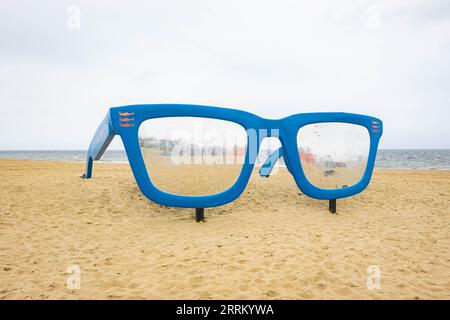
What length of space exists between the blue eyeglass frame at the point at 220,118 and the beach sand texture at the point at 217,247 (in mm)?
363

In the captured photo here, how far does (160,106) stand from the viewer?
2.59 meters

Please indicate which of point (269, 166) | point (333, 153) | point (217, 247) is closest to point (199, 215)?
point (217, 247)

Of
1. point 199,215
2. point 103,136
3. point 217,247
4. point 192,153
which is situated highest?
point 103,136

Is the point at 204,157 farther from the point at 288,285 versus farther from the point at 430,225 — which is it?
the point at 430,225

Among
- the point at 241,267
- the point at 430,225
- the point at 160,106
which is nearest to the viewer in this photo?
the point at 241,267

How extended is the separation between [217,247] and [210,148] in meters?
0.96

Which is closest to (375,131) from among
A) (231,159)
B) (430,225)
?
(430,225)

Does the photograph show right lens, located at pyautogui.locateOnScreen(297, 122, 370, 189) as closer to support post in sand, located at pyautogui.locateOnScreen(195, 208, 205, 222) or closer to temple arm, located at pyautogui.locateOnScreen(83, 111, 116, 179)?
support post in sand, located at pyautogui.locateOnScreen(195, 208, 205, 222)

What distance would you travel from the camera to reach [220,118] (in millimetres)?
2762

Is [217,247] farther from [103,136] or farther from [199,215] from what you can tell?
[103,136]

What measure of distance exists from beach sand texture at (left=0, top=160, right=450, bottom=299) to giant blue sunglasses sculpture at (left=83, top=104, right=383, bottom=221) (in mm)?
439
